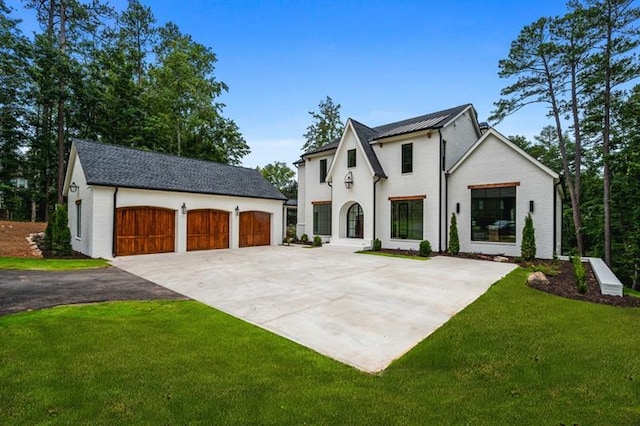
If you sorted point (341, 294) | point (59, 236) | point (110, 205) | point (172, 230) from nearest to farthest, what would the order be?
point (341, 294)
point (59, 236)
point (110, 205)
point (172, 230)

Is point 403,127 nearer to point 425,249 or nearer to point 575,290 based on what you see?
point 425,249

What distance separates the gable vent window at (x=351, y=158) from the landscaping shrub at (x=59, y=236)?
1381 centimetres

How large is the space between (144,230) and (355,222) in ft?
36.7

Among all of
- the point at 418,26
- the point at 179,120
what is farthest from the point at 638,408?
the point at 179,120

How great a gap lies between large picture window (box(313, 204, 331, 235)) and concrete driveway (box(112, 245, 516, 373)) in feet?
25.0

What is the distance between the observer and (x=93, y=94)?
23625 millimetres

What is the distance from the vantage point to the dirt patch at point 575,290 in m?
6.56

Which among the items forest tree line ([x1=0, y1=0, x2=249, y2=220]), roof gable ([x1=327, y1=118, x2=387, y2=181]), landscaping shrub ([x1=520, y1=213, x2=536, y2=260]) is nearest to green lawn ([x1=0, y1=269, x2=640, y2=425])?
landscaping shrub ([x1=520, y1=213, x2=536, y2=260])

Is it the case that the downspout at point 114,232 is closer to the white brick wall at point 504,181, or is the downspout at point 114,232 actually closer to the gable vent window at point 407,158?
the gable vent window at point 407,158

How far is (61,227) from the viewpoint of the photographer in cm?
1252

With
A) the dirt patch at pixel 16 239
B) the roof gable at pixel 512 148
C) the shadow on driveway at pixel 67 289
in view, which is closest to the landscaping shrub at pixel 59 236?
the dirt patch at pixel 16 239

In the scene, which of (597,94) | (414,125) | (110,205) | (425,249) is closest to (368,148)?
(414,125)

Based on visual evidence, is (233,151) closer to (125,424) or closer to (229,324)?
(229,324)

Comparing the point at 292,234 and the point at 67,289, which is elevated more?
the point at 292,234
